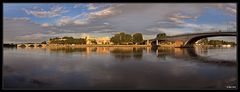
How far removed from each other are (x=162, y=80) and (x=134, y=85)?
4.38ft

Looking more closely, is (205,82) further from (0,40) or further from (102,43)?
(102,43)

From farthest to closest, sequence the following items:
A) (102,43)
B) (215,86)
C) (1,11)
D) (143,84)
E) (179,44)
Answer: (102,43)
(179,44)
(143,84)
(215,86)
(1,11)

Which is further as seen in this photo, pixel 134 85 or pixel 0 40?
pixel 134 85

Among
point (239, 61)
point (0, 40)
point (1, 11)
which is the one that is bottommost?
point (239, 61)

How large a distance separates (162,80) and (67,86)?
337cm

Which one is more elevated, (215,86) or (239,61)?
(239,61)

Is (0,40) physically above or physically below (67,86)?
above

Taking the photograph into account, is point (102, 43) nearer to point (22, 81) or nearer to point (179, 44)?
point (179, 44)

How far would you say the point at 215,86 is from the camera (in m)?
9.61

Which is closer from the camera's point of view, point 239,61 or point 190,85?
point 239,61

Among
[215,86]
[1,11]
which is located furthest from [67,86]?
[215,86]

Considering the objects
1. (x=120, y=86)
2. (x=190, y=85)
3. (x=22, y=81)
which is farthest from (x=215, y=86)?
(x=22, y=81)

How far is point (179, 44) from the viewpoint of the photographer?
4938 cm

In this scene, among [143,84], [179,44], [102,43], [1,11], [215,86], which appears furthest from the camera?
[102,43]
